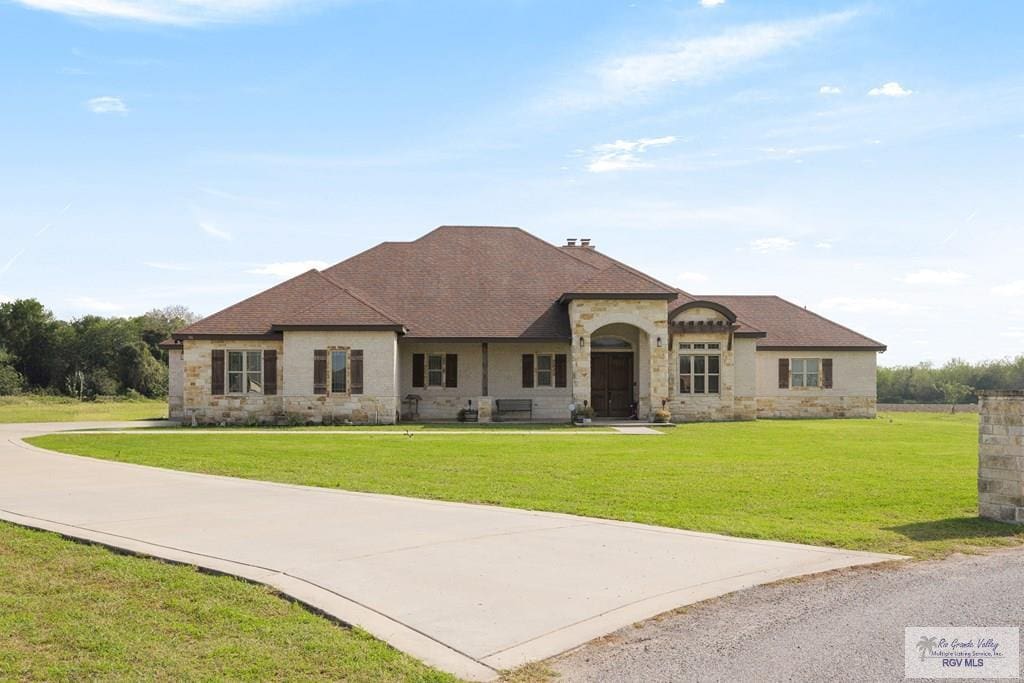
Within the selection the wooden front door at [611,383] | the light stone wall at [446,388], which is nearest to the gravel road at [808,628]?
the light stone wall at [446,388]

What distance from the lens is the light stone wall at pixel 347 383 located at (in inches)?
1205

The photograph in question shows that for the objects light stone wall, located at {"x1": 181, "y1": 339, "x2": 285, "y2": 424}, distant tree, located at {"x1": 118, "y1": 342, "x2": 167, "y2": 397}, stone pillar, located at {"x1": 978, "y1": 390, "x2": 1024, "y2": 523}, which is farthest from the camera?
distant tree, located at {"x1": 118, "y1": 342, "x2": 167, "y2": 397}

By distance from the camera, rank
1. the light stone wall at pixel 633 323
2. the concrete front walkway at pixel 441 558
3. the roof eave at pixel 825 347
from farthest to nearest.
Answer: the roof eave at pixel 825 347
the light stone wall at pixel 633 323
the concrete front walkway at pixel 441 558

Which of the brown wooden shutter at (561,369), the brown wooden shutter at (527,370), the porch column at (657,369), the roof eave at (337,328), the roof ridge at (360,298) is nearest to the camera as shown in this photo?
the roof eave at (337,328)

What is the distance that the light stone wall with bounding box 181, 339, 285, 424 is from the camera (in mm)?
30938

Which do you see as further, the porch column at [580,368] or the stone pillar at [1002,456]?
the porch column at [580,368]

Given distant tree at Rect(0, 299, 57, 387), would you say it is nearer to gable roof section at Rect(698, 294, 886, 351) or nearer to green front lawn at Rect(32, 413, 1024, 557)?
green front lawn at Rect(32, 413, 1024, 557)

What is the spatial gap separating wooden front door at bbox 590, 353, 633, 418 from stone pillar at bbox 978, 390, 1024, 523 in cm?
2344

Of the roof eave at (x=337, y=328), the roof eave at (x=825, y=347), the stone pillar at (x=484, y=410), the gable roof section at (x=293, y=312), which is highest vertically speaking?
the gable roof section at (x=293, y=312)

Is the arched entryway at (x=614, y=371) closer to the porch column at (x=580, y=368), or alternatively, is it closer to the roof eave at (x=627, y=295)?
the porch column at (x=580, y=368)

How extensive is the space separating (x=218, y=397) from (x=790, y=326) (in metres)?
23.8

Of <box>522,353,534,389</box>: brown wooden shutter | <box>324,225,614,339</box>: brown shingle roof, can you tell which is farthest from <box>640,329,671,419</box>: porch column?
<box>522,353,534,389</box>: brown wooden shutter

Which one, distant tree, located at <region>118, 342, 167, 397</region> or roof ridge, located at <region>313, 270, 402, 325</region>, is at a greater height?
roof ridge, located at <region>313, 270, 402, 325</region>

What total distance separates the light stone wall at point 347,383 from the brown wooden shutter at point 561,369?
6.93m
